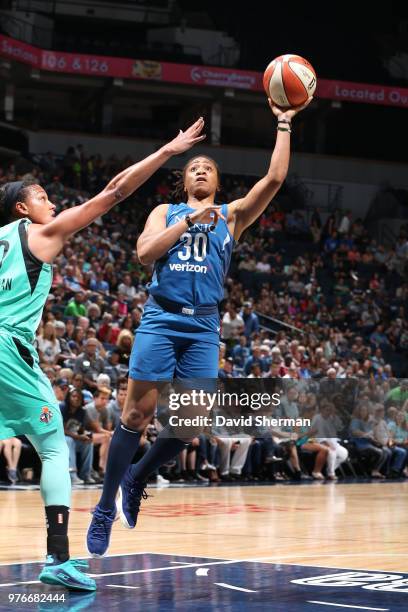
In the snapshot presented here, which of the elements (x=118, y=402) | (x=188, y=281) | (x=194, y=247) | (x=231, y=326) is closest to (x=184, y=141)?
(x=194, y=247)

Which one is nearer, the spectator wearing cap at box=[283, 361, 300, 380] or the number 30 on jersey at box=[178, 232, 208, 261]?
the number 30 on jersey at box=[178, 232, 208, 261]

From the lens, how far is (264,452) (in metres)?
15.7

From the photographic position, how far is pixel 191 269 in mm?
5719

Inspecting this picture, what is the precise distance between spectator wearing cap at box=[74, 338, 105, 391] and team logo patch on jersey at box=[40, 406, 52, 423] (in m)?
9.30

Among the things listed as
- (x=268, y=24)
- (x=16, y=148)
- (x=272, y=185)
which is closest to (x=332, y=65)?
(x=268, y=24)

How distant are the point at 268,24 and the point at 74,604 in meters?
31.8

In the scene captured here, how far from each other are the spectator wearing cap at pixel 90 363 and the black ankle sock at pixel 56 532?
9.26 m

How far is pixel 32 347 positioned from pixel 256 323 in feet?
51.0

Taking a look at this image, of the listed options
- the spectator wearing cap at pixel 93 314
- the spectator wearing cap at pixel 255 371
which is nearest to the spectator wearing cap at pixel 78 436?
the spectator wearing cap at pixel 255 371

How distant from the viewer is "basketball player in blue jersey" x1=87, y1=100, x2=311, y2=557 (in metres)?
5.65

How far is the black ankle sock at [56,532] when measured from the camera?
16.3 ft

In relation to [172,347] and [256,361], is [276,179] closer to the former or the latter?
[172,347]

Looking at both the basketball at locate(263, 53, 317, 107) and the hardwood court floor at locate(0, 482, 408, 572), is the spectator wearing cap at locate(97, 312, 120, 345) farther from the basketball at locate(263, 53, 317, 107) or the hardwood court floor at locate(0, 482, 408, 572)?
the basketball at locate(263, 53, 317, 107)

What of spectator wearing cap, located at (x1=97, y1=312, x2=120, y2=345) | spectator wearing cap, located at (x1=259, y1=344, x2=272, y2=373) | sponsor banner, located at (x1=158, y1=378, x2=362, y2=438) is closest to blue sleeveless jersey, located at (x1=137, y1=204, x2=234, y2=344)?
sponsor banner, located at (x1=158, y1=378, x2=362, y2=438)
